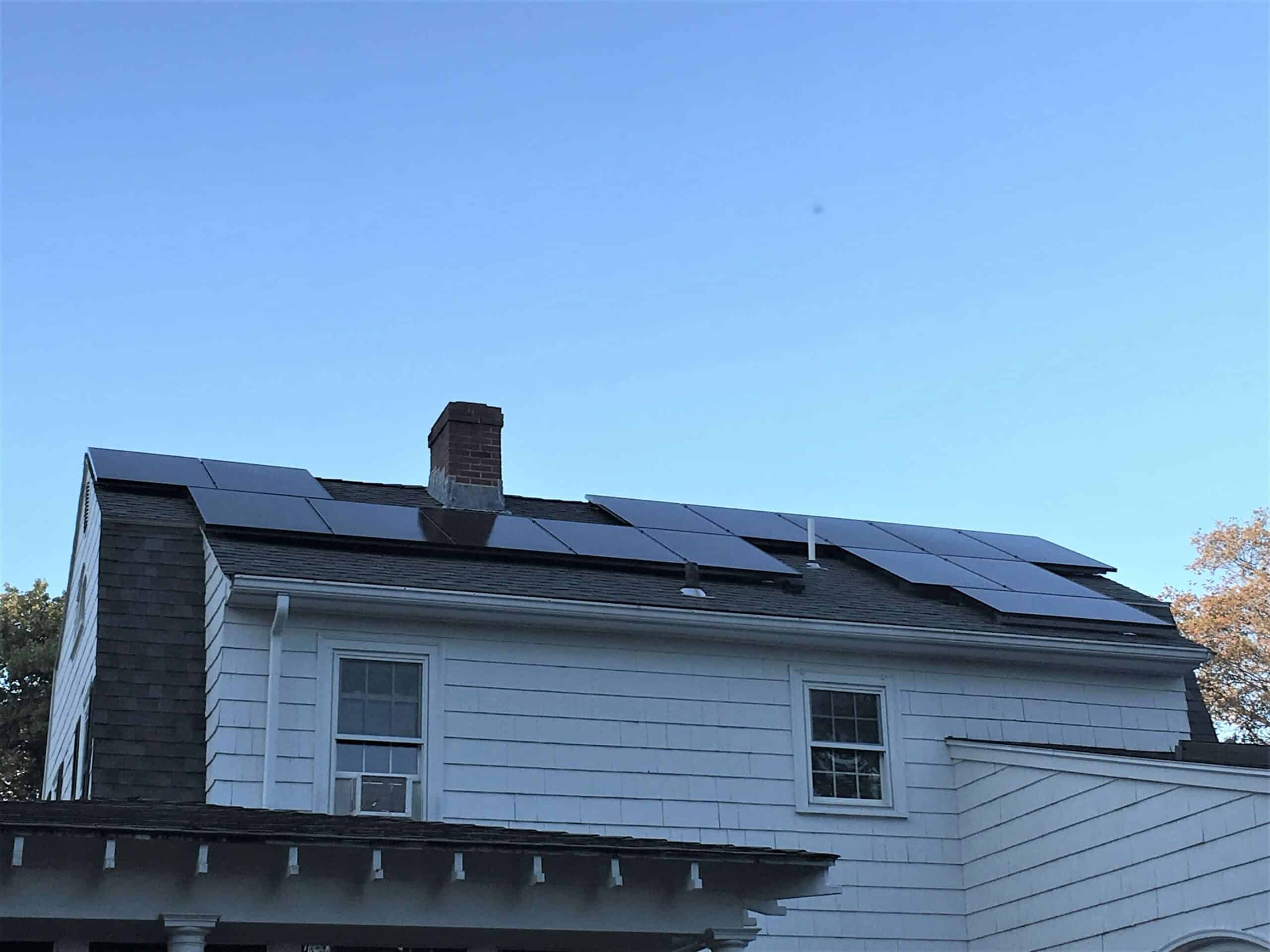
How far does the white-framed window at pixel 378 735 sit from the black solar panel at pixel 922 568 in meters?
5.50

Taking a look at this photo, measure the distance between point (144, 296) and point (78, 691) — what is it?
7192mm

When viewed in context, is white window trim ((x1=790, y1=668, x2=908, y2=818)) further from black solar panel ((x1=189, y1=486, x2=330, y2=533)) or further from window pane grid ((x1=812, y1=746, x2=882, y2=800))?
black solar panel ((x1=189, y1=486, x2=330, y2=533))

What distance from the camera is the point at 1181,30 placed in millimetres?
18562

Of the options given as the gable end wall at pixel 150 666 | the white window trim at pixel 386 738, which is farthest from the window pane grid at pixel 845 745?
the gable end wall at pixel 150 666

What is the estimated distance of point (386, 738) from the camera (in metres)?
11.8

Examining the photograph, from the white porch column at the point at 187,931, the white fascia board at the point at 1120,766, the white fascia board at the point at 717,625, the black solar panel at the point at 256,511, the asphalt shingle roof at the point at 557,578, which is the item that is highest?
the black solar panel at the point at 256,511

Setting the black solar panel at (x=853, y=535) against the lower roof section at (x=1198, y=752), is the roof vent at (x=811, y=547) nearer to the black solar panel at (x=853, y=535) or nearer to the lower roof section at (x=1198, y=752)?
the black solar panel at (x=853, y=535)

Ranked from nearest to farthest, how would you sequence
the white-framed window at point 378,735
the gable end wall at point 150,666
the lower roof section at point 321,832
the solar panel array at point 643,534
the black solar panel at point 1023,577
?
the lower roof section at point 321,832, the gable end wall at point 150,666, the white-framed window at point 378,735, the solar panel array at point 643,534, the black solar panel at point 1023,577

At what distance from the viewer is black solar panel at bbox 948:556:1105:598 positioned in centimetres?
1525

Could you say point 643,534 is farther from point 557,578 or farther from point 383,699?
point 383,699

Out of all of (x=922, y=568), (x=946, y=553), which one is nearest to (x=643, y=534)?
(x=922, y=568)

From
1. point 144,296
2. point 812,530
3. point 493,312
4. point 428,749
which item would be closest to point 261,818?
point 428,749

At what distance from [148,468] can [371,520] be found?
252 cm

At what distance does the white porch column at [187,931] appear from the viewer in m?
7.88
